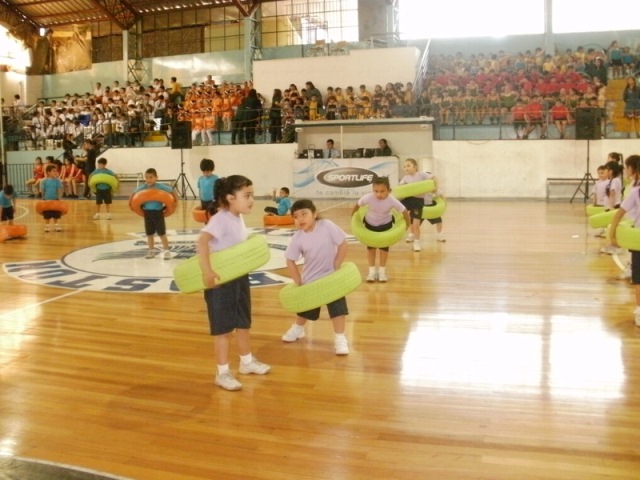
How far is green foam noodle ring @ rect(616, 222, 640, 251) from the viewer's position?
6172 mm

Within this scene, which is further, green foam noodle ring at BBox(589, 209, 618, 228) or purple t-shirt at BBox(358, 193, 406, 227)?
green foam noodle ring at BBox(589, 209, 618, 228)

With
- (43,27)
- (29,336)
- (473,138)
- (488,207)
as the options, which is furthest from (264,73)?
(29,336)

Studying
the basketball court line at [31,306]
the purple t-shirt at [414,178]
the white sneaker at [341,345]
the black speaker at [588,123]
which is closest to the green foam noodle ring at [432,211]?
the purple t-shirt at [414,178]

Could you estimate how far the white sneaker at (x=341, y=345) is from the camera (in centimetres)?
570

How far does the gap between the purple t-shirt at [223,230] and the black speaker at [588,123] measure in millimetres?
15360

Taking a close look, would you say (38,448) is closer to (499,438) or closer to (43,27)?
(499,438)

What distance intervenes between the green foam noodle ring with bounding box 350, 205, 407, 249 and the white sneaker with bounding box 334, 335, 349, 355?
283cm

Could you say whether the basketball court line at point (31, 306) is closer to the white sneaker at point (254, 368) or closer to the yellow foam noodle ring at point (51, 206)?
the white sneaker at point (254, 368)

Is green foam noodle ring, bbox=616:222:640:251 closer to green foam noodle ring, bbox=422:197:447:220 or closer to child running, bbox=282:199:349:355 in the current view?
child running, bbox=282:199:349:355

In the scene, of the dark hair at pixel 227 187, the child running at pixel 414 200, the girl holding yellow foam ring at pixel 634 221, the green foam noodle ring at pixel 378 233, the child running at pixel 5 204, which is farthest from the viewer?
the child running at pixel 5 204

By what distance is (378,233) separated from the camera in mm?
8492

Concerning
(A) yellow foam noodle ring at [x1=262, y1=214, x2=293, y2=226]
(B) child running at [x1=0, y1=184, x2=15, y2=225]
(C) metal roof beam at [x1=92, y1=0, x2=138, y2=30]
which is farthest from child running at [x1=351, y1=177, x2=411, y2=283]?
(C) metal roof beam at [x1=92, y1=0, x2=138, y2=30]

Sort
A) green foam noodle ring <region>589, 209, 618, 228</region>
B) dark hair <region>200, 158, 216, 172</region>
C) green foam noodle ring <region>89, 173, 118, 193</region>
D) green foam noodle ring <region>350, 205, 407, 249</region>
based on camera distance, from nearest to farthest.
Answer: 1. green foam noodle ring <region>350, 205, 407, 249</region>
2. green foam noodle ring <region>589, 209, 618, 228</region>
3. dark hair <region>200, 158, 216, 172</region>
4. green foam noodle ring <region>89, 173, 118, 193</region>

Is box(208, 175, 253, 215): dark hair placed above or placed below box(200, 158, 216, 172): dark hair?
below
